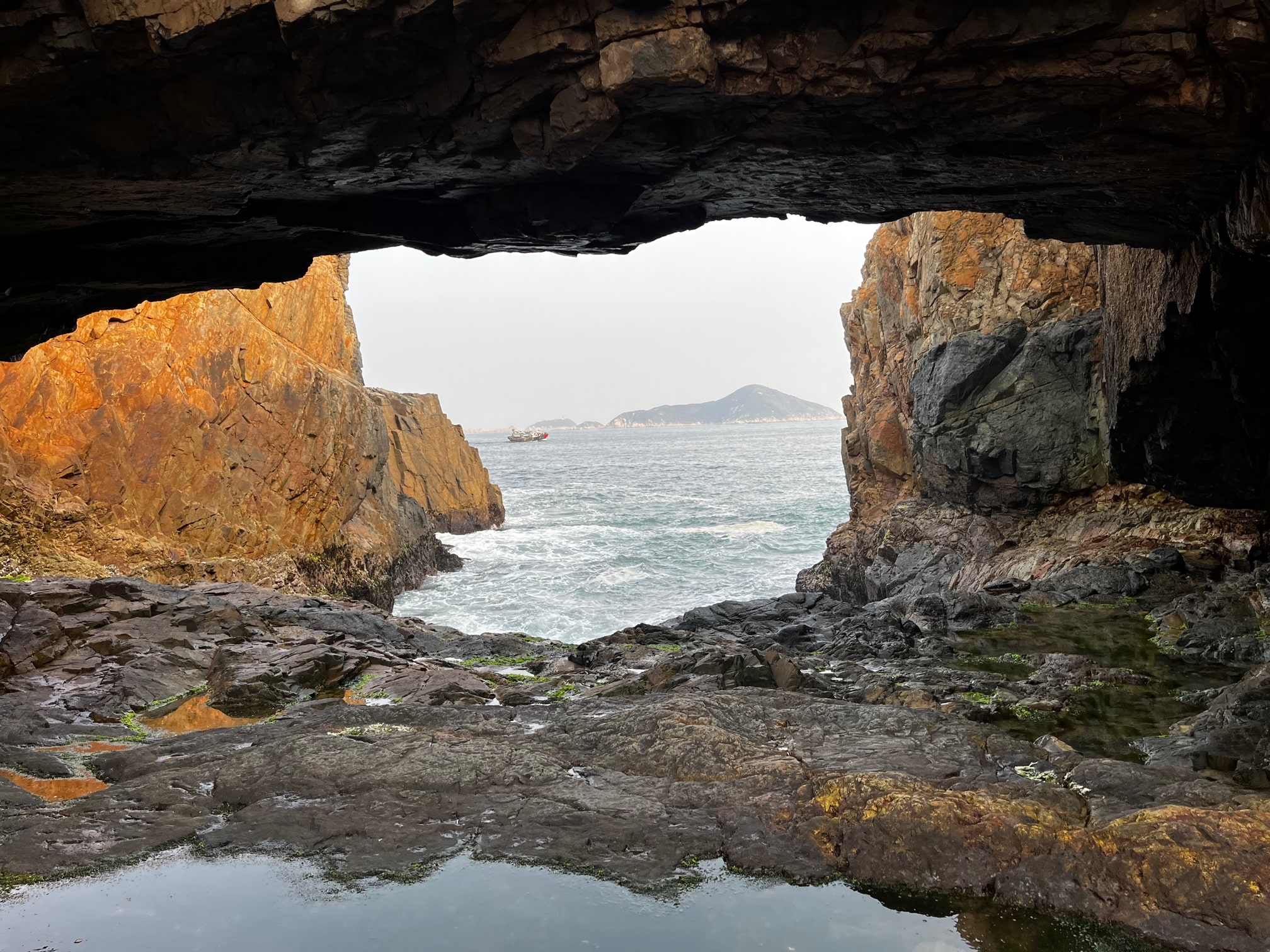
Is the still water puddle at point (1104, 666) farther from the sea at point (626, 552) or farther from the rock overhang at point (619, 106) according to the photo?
the sea at point (626, 552)

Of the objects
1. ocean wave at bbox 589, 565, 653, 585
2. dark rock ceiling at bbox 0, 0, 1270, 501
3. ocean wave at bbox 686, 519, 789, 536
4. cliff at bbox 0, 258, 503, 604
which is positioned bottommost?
ocean wave at bbox 686, 519, 789, 536

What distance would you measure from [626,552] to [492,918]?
114 feet

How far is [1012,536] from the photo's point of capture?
2416 cm

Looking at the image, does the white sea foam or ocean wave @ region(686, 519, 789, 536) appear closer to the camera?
the white sea foam

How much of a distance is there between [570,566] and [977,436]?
18.3 metres

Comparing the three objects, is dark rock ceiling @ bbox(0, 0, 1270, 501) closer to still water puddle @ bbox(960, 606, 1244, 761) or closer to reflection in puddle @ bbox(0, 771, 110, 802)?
still water puddle @ bbox(960, 606, 1244, 761)

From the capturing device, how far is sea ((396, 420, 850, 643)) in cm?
→ 2853

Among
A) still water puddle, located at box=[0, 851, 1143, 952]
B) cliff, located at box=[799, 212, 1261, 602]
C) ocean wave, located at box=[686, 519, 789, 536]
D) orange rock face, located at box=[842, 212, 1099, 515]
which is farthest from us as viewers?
ocean wave, located at box=[686, 519, 789, 536]

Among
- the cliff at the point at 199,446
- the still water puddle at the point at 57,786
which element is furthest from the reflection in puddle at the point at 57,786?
the cliff at the point at 199,446

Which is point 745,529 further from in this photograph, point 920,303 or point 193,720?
point 193,720

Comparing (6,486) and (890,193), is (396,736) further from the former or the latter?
(6,486)

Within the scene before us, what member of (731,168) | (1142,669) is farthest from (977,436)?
(731,168)

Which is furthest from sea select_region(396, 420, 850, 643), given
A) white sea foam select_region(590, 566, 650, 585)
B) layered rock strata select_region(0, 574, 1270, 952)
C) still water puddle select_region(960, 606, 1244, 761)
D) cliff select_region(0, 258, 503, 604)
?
layered rock strata select_region(0, 574, 1270, 952)

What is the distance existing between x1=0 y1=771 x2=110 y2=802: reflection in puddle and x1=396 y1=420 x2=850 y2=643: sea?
54.5 feet
